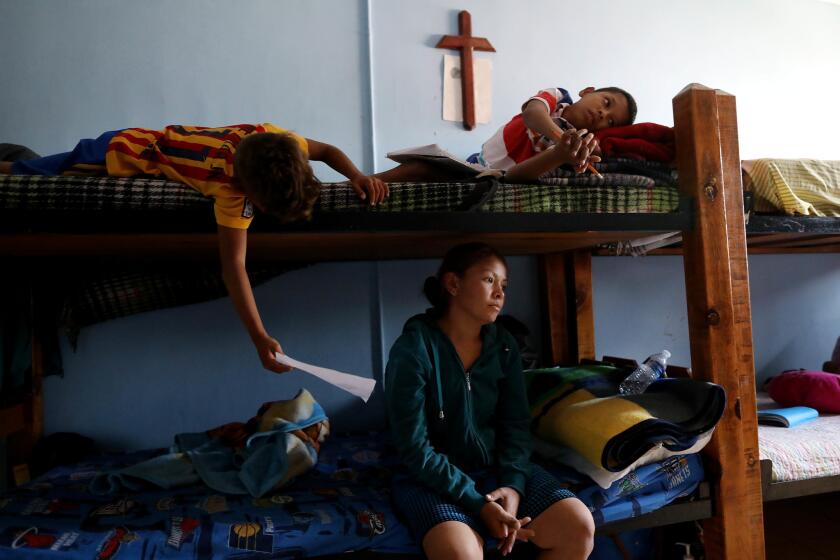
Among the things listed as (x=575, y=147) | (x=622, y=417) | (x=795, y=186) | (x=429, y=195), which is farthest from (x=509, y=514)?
(x=795, y=186)

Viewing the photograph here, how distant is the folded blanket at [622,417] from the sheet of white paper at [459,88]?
1058 mm

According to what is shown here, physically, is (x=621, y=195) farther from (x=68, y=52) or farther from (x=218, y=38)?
(x=68, y=52)

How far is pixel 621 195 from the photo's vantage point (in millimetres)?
1249

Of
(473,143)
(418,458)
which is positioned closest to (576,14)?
(473,143)

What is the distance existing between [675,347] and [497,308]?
127 centimetres

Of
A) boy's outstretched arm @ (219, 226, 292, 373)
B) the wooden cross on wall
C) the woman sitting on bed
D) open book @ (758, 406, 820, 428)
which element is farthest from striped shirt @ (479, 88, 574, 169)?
open book @ (758, 406, 820, 428)

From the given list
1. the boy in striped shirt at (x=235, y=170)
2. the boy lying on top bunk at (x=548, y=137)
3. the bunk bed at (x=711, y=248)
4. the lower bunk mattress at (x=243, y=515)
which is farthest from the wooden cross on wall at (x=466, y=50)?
the lower bunk mattress at (x=243, y=515)

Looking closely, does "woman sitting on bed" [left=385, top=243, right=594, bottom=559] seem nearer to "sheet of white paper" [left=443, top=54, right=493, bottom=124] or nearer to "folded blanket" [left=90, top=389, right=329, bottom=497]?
"folded blanket" [left=90, top=389, right=329, bottom=497]

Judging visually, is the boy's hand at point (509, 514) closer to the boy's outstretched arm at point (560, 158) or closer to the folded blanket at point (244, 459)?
the folded blanket at point (244, 459)

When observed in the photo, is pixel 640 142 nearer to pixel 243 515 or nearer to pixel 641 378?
pixel 641 378

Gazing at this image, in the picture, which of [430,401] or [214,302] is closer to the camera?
[430,401]

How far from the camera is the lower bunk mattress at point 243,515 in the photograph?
98 centimetres

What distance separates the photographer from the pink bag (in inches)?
67.9

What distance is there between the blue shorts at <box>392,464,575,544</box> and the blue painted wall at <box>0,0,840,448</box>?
79 cm
